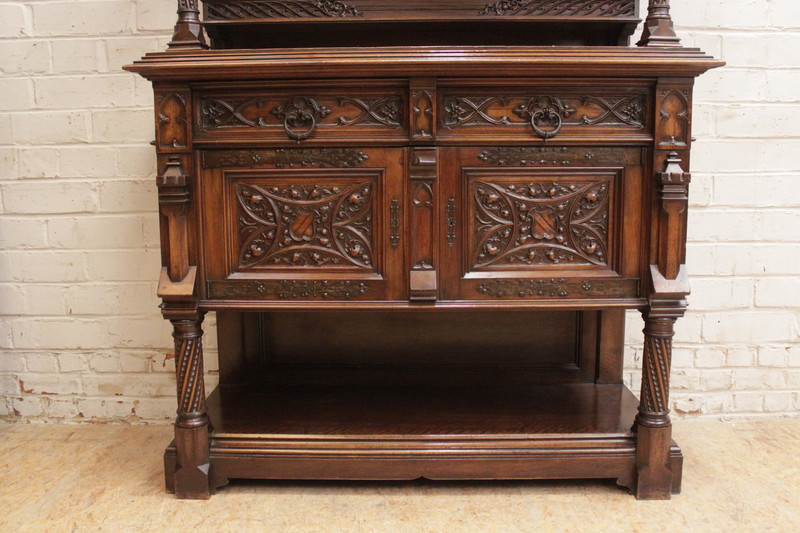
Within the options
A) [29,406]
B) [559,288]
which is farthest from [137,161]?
[559,288]

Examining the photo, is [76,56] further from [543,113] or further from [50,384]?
[543,113]

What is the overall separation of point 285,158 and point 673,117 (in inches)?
41.7

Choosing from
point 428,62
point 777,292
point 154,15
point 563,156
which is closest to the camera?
point 428,62

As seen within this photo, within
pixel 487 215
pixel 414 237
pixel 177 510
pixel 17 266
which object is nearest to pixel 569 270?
pixel 487 215

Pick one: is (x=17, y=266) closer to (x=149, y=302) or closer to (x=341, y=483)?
(x=149, y=302)

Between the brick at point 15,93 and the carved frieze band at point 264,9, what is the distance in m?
0.80

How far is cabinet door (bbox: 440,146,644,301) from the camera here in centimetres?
186

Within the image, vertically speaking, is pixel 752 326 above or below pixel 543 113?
below

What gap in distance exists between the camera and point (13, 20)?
95.7 inches

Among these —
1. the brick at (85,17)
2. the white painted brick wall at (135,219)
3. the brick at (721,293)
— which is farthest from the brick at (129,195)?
the brick at (721,293)

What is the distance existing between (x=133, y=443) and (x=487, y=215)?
59.2 inches

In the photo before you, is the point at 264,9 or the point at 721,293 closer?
the point at 264,9

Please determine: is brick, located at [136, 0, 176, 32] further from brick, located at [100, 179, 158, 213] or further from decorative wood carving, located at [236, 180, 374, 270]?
decorative wood carving, located at [236, 180, 374, 270]

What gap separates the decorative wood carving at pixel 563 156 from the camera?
186 cm
